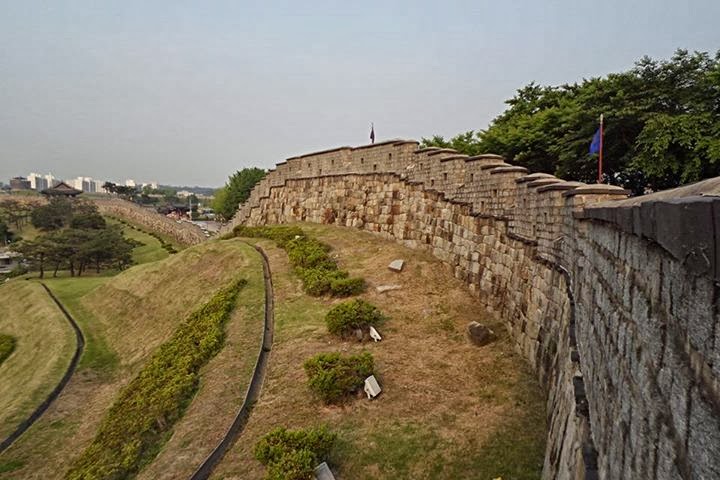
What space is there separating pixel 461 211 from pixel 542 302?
5386 millimetres

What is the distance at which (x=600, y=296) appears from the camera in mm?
4449

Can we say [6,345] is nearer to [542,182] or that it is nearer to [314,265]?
[314,265]

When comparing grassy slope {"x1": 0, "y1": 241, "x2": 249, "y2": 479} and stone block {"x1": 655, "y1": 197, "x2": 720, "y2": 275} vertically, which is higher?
stone block {"x1": 655, "y1": 197, "x2": 720, "y2": 275}

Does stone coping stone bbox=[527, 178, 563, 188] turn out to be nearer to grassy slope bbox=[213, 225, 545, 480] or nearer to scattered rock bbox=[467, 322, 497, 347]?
scattered rock bbox=[467, 322, 497, 347]

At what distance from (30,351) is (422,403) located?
1835 centimetres

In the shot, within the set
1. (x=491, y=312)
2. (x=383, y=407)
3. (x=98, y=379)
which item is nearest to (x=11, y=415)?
(x=98, y=379)

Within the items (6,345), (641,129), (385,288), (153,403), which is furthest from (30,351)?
(641,129)

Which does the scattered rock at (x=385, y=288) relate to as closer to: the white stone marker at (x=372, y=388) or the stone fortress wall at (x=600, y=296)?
the stone fortress wall at (x=600, y=296)

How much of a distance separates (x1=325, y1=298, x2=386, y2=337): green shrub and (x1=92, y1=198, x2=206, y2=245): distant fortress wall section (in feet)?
103

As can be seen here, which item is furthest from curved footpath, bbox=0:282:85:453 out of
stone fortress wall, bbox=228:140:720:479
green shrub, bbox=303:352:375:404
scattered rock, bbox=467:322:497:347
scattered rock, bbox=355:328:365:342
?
stone fortress wall, bbox=228:140:720:479

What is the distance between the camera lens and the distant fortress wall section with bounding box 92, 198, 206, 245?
4422 centimetres

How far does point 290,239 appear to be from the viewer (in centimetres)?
2097

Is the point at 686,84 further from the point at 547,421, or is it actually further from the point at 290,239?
the point at 290,239

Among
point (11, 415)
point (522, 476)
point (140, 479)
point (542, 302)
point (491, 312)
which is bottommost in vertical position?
point (11, 415)
